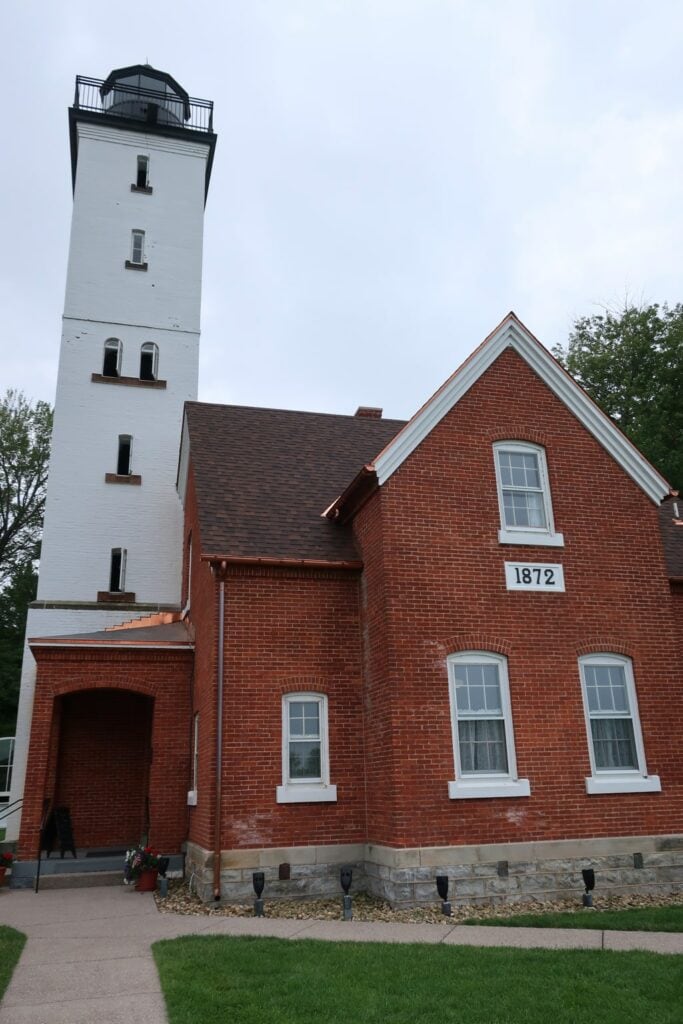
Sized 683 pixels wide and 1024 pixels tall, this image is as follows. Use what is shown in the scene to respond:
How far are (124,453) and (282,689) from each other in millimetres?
11346

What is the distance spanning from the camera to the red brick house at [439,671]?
39.9ft

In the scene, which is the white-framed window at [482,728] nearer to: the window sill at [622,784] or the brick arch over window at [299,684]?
the window sill at [622,784]

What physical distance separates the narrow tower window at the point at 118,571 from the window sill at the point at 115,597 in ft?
0.35

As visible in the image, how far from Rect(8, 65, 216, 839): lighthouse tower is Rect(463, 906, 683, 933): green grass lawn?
492 inches

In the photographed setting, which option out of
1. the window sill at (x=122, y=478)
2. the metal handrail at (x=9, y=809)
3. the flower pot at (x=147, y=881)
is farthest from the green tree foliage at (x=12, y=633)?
the flower pot at (x=147, y=881)

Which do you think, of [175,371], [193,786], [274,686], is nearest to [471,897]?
[274,686]

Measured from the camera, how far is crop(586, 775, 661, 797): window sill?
495 inches

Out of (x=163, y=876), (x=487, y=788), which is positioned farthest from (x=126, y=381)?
(x=487, y=788)

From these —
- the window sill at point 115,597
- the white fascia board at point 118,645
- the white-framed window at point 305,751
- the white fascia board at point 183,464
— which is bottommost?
the white-framed window at point 305,751

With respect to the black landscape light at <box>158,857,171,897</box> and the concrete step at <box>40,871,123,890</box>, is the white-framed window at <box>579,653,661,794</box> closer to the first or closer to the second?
the black landscape light at <box>158,857,171,897</box>

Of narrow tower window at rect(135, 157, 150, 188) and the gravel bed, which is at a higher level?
narrow tower window at rect(135, 157, 150, 188)

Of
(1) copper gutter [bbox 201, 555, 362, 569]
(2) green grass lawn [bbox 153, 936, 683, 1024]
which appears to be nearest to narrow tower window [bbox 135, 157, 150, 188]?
(1) copper gutter [bbox 201, 555, 362, 569]

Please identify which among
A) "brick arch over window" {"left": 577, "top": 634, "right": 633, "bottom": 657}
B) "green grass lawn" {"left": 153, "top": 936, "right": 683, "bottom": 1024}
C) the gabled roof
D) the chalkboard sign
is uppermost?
the gabled roof

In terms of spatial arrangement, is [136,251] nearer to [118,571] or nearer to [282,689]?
[118,571]
